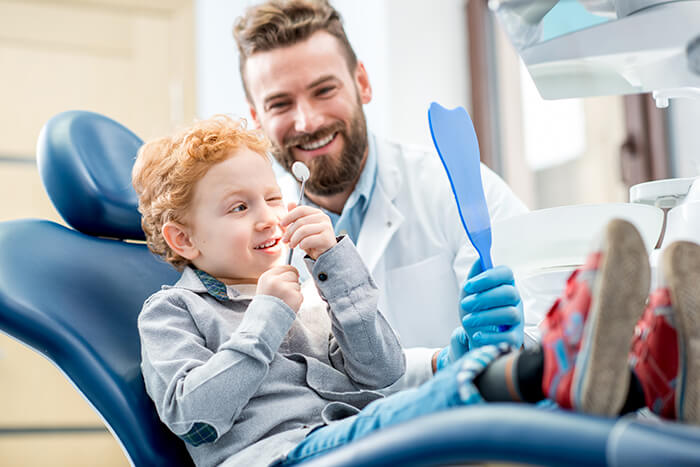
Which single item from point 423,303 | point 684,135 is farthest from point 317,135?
point 684,135

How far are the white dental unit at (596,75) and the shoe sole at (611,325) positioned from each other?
323mm

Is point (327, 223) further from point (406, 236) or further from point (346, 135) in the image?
point (346, 135)

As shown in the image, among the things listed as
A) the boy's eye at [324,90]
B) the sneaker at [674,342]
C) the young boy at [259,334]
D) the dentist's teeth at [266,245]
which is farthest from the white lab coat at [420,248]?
the sneaker at [674,342]

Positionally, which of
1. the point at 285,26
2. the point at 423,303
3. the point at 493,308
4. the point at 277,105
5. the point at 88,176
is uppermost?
the point at 285,26

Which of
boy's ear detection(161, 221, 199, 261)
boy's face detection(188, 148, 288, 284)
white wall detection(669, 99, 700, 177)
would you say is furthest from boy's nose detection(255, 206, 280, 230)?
white wall detection(669, 99, 700, 177)

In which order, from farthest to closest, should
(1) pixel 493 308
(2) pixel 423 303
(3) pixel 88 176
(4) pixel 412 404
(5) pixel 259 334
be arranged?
(2) pixel 423 303 → (3) pixel 88 176 → (1) pixel 493 308 → (5) pixel 259 334 → (4) pixel 412 404

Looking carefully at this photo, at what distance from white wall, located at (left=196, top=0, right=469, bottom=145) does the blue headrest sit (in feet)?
5.15

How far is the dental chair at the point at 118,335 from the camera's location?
51 centimetres

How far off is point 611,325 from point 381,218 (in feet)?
3.39

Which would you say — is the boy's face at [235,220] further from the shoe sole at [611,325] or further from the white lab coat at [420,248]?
the shoe sole at [611,325]

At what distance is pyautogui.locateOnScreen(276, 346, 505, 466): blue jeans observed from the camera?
2.20 feet

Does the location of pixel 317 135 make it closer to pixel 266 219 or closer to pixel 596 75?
pixel 266 219

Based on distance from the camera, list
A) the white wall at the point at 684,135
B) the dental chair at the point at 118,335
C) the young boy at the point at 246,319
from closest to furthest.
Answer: the dental chair at the point at 118,335
the young boy at the point at 246,319
the white wall at the point at 684,135

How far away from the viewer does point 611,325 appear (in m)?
0.56
